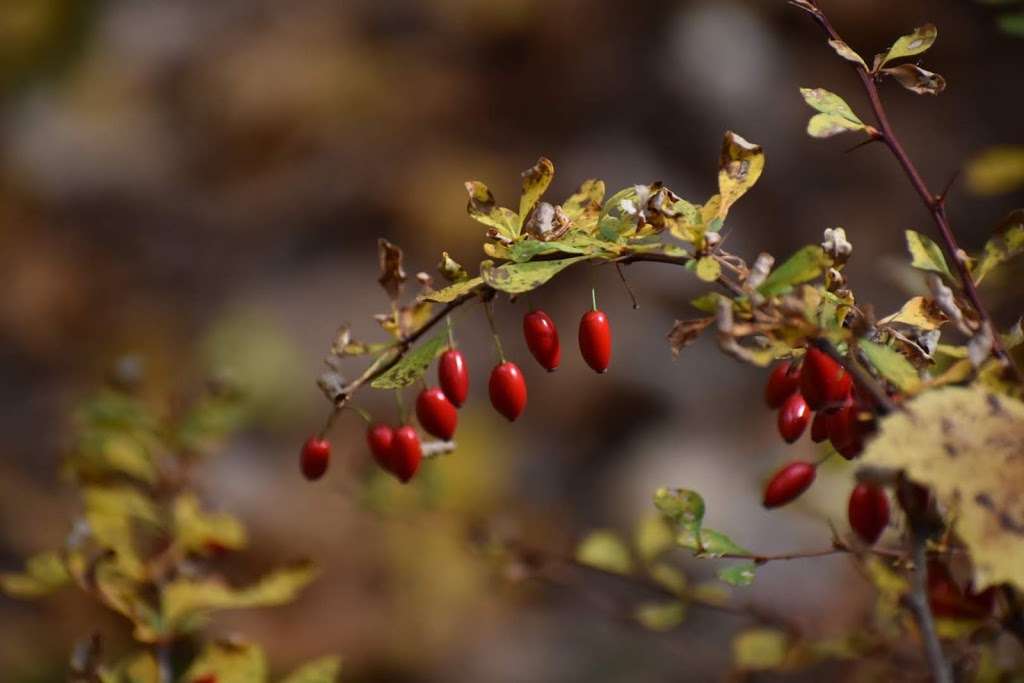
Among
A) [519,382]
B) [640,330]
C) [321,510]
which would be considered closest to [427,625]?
[321,510]

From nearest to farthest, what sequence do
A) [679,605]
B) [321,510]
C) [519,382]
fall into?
[519,382], [679,605], [321,510]

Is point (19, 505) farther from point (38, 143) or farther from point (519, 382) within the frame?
point (519, 382)

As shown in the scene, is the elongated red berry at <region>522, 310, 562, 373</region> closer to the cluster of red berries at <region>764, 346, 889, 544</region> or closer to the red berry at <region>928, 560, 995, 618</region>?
the cluster of red berries at <region>764, 346, 889, 544</region>

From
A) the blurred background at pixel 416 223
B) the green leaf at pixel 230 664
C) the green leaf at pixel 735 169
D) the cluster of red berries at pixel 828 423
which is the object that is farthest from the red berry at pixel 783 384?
the blurred background at pixel 416 223

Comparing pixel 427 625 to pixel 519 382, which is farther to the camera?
pixel 427 625

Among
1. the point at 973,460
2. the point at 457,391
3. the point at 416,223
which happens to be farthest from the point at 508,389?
the point at 416,223

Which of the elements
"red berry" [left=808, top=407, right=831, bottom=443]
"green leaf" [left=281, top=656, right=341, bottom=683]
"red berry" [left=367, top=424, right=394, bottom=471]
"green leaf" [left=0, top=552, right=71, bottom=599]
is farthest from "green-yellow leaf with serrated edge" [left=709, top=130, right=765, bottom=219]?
"green leaf" [left=0, top=552, right=71, bottom=599]

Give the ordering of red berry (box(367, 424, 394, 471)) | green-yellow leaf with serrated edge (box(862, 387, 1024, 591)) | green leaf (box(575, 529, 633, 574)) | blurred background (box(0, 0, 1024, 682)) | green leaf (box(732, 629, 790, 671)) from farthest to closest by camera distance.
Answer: blurred background (box(0, 0, 1024, 682)) → green leaf (box(575, 529, 633, 574)) → green leaf (box(732, 629, 790, 671)) → red berry (box(367, 424, 394, 471)) → green-yellow leaf with serrated edge (box(862, 387, 1024, 591))
